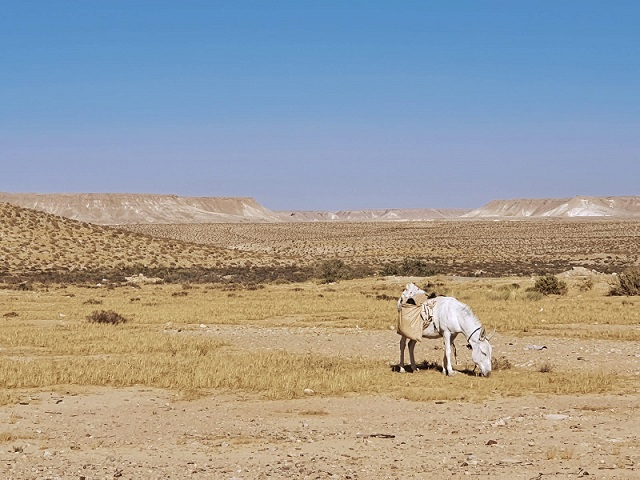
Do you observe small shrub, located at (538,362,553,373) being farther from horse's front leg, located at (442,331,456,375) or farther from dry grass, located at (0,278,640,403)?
horse's front leg, located at (442,331,456,375)

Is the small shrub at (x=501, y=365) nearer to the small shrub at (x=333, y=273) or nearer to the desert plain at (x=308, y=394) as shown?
the desert plain at (x=308, y=394)

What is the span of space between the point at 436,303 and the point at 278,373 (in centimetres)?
331

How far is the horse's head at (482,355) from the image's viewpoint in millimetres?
15742

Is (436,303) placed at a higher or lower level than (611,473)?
higher

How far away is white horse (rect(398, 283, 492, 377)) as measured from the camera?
51.8 feet

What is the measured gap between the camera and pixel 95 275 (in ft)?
197

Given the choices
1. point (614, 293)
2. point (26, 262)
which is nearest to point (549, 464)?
point (614, 293)

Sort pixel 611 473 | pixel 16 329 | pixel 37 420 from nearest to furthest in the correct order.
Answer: pixel 611 473, pixel 37 420, pixel 16 329

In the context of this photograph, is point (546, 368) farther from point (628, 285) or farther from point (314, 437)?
point (628, 285)

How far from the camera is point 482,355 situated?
15.8 meters

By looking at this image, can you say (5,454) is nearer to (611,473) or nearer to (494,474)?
(494,474)

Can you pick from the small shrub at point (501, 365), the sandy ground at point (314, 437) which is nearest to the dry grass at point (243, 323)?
the small shrub at point (501, 365)

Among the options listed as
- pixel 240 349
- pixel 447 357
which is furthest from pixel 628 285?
pixel 447 357

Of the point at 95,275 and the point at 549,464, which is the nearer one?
the point at 549,464
